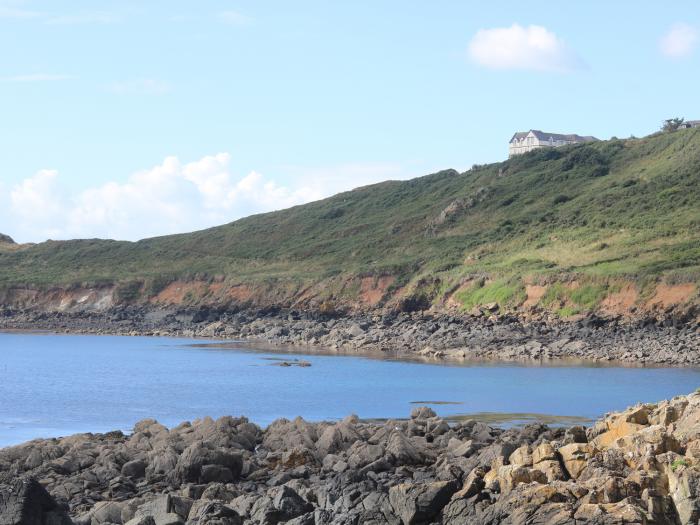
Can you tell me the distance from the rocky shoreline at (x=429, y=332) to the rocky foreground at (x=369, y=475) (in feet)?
115

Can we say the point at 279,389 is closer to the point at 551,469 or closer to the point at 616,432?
the point at 616,432

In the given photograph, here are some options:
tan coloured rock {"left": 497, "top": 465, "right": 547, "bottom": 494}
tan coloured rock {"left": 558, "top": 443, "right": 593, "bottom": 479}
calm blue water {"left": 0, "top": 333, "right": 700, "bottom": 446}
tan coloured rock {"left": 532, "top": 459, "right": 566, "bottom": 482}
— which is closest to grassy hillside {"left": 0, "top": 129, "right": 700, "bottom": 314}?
calm blue water {"left": 0, "top": 333, "right": 700, "bottom": 446}

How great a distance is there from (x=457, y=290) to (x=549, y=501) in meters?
72.0

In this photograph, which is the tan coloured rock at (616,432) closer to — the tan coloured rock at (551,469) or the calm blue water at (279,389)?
the tan coloured rock at (551,469)

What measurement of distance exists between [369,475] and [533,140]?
156170 millimetres

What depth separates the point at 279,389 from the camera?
55.5 m

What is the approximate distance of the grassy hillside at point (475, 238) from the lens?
87.4m

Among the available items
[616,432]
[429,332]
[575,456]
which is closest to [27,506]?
[575,456]

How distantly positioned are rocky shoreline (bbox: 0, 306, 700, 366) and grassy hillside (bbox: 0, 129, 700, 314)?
4.80 m

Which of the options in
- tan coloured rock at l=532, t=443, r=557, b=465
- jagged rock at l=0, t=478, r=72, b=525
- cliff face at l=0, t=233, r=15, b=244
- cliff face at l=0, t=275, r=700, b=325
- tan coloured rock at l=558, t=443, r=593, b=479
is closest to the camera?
jagged rock at l=0, t=478, r=72, b=525

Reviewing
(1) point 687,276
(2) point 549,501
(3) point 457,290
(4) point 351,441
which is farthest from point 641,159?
(2) point 549,501

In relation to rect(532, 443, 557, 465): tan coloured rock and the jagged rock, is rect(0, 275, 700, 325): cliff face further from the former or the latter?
the jagged rock

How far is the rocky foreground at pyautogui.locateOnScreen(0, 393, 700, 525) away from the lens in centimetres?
2017

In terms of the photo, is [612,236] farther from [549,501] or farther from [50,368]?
[549,501]
